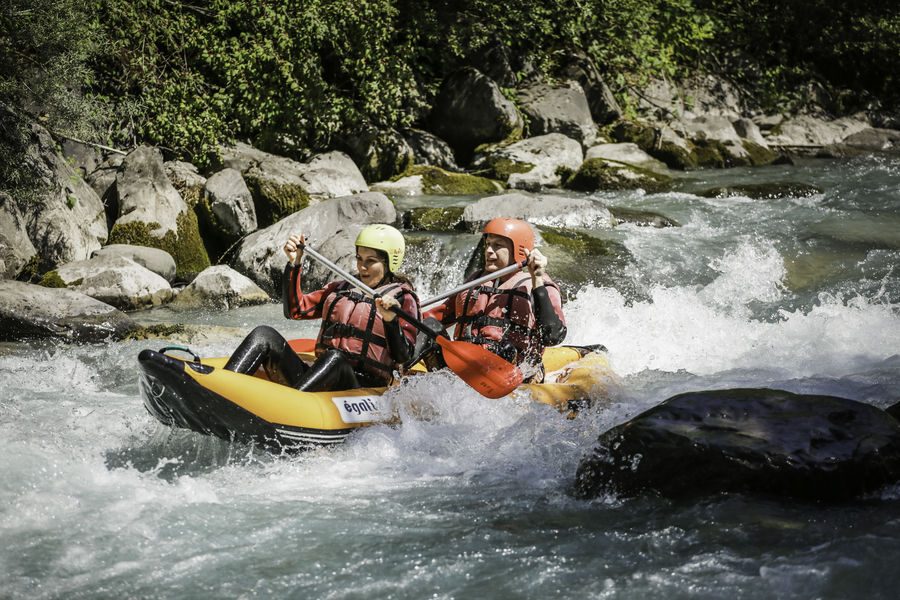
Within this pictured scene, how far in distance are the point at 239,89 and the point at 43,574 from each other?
9698 millimetres

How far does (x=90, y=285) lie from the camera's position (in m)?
8.15

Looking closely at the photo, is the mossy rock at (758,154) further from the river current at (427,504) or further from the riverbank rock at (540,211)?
the river current at (427,504)

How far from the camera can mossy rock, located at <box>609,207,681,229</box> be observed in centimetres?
1010

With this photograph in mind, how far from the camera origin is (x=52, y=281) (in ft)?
27.1

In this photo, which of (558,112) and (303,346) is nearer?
(303,346)

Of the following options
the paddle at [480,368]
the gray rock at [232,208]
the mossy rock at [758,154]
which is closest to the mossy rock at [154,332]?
the paddle at [480,368]

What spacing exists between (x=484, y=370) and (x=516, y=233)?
1.00 m

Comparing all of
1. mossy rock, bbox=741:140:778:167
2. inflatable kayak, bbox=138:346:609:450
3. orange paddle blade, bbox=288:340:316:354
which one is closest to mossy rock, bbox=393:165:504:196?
mossy rock, bbox=741:140:778:167

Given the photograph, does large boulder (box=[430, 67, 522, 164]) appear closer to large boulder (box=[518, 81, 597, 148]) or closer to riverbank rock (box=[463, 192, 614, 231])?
large boulder (box=[518, 81, 597, 148])

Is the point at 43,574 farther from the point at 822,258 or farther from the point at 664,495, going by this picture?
the point at 822,258

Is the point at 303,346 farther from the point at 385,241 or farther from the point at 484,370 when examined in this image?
the point at 484,370

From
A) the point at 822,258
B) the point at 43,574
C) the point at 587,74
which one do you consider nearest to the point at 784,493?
the point at 43,574

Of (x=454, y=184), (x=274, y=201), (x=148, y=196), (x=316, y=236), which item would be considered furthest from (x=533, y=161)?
(x=148, y=196)

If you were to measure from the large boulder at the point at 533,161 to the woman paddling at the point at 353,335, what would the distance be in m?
7.99
